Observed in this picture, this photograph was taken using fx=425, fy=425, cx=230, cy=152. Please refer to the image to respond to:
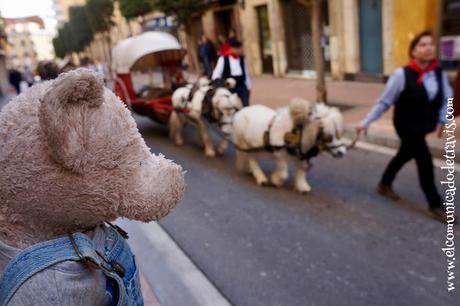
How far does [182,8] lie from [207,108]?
13.3m

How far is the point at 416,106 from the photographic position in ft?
14.2

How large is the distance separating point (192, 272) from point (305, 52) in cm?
1437

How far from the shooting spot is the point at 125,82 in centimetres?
945

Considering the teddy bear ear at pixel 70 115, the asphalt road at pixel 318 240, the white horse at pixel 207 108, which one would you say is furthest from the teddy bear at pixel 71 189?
the white horse at pixel 207 108

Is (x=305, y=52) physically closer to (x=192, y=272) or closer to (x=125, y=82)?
(x=125, y=82)

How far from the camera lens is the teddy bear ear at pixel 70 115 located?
1076 mm

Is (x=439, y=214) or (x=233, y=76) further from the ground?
(x=233, y=76)

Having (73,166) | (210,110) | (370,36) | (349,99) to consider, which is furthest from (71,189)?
(370,36)

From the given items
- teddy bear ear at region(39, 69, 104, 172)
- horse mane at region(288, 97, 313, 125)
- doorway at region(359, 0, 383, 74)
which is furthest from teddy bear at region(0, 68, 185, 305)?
doorway at region(359, 0, 383, 74)

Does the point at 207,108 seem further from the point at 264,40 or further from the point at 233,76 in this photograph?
the point at 264,40

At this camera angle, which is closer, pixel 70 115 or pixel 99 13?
pixel 70 115

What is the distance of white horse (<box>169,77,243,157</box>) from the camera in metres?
6.55

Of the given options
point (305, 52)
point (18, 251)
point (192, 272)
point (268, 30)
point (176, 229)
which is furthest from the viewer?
point (268, 30)

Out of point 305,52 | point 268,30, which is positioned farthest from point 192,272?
point 268,30
